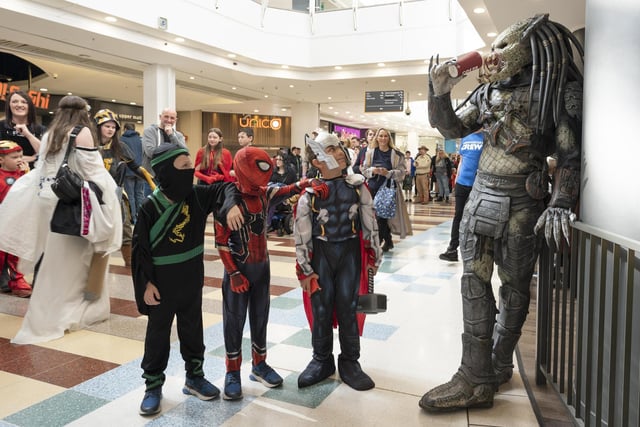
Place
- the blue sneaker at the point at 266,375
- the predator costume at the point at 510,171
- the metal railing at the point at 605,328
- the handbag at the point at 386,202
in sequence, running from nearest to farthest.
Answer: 1. the metal railing at the point at 605,328
2. the predator costume at the point at 510,171
3. the blue sneaker at the point at 266,375
4. the handbag at the point at 386,202

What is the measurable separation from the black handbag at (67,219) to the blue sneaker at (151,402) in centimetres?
138

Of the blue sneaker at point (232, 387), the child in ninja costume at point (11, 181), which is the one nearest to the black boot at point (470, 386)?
the blue sneaker at point (232, 387)

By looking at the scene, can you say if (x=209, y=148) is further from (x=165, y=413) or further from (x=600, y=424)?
(x=600, y=424)

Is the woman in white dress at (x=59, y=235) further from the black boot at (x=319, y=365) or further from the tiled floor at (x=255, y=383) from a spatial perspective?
the black boot at (x=319, y=365)

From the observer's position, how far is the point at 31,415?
84.2 inches

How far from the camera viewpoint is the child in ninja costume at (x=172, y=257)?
2131 millimetres

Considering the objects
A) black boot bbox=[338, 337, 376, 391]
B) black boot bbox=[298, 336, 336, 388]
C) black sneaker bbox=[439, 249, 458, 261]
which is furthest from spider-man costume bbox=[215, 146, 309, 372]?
black sneaker bbox=[439, 249, 458, 261]

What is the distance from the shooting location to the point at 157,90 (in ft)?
36.2

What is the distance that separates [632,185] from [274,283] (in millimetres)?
3486

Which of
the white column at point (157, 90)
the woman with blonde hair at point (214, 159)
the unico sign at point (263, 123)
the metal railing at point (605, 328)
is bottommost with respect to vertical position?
the metal railing at point (605, 328)

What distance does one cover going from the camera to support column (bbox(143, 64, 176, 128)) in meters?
10.9

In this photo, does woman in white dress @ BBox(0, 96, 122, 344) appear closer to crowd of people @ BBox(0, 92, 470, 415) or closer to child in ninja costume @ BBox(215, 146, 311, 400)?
crowd of people @ BBox(0, 92, 470, 415)

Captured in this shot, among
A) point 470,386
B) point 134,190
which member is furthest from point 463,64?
point 134,190

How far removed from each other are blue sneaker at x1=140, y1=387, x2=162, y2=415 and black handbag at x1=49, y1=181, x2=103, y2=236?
1.38m
